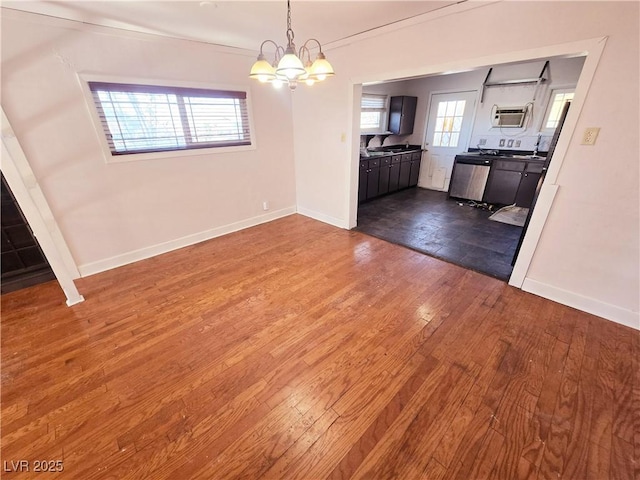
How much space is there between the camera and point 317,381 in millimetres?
1654

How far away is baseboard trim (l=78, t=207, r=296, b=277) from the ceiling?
2.28 m

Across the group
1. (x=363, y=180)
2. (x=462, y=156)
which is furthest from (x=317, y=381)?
(x=462, y=156)

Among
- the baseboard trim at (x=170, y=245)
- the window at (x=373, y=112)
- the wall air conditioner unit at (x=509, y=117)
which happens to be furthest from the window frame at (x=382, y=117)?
the baseboard trim at (x=170, y=245)

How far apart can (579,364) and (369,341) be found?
4.57ft

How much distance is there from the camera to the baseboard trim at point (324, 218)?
4.01 m

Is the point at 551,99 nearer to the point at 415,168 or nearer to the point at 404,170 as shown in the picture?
the point at 415,168

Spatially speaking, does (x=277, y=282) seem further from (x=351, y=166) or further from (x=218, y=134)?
(x=218, y=134)

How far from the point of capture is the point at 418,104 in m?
5.91

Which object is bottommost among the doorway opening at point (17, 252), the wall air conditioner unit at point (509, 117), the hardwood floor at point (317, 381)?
the hardwood floor at point (317, 381)

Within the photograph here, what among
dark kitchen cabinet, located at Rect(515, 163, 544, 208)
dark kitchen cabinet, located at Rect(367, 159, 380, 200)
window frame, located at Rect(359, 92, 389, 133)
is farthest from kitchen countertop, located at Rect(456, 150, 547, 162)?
window frame, located at Rect(359, 92, 389, 133)

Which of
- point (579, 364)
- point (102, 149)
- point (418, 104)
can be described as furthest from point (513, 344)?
point (418, 104)

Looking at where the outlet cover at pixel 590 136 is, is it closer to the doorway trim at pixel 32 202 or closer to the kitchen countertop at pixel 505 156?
the kitchen countertop at pixel 505 156

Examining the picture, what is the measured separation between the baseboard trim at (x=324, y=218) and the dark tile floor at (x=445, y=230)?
0.25 meters

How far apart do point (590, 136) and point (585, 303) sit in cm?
137
